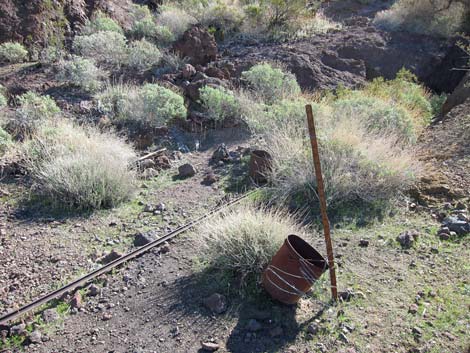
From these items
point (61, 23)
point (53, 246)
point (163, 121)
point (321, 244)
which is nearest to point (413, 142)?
point (321, 244)

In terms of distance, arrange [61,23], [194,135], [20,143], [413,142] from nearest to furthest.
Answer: [20,143] → [413,142] → [194,135] → [61,23]

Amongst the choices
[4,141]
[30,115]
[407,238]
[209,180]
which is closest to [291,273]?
[407,238]

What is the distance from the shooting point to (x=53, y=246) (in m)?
5.19

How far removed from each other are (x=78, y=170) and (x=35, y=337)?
2.62 metres

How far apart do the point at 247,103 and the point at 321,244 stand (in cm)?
452

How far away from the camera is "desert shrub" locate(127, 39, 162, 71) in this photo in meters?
11.0

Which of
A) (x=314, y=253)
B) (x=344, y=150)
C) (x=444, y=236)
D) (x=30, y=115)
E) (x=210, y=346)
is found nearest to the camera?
(x=210, y=346)

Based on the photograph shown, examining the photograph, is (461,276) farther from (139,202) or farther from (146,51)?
(146,51)

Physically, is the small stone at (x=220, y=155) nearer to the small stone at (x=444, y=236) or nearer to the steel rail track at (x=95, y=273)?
the steel rail track at (x=95, y=273)

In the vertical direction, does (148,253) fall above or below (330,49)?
below

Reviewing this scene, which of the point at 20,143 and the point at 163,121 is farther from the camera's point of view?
the point at 163,121

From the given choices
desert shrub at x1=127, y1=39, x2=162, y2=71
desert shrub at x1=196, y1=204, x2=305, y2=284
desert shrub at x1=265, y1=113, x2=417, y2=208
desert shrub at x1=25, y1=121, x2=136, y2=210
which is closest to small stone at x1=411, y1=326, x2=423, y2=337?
desert shrub at x1=196, y1=204, x2=305, y2=284

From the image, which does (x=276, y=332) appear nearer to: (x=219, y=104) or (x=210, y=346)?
(x=210, y=346)

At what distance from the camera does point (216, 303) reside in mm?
4148
